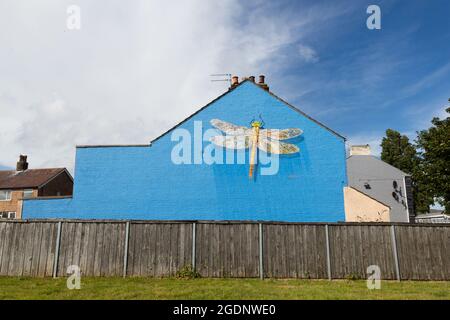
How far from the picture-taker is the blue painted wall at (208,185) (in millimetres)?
17406

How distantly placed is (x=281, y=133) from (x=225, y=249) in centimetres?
835

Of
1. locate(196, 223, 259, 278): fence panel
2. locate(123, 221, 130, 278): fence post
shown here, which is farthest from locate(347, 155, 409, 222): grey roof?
locate(123, 221, 130, 278): fence post

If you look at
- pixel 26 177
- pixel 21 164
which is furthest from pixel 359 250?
pixel 21 164

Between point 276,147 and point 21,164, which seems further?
point 21,164

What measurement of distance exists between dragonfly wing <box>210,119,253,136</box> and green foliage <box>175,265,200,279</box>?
28.2 feet

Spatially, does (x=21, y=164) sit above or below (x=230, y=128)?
above

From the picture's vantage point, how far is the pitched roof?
41.4m

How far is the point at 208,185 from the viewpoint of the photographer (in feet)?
58.3

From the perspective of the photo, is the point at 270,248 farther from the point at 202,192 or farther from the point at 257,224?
the point at 202,192

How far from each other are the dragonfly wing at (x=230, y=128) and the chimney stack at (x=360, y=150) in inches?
617

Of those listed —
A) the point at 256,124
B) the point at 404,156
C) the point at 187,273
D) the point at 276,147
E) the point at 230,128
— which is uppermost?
the point at 404,156

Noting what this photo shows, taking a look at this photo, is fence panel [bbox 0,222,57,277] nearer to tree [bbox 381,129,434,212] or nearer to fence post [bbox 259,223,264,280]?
fence post [bbox 259,223,264,280]

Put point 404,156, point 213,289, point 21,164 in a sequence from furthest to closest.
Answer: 1. point 404,156
2. point 21,164
3. point 213,289

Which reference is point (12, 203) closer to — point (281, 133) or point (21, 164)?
point (21, 164)
